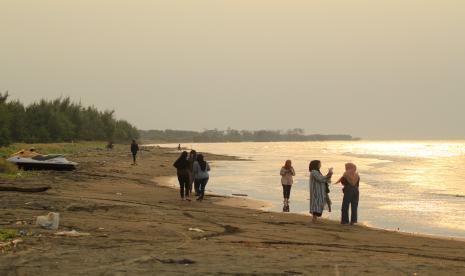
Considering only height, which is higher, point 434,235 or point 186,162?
point 186,162

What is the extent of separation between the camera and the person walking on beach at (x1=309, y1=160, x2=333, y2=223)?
14906mm

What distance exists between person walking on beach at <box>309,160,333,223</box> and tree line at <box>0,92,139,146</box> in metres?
37.9

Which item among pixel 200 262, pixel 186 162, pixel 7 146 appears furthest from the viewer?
pixel 7 146

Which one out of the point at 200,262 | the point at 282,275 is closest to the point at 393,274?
the point at 282,275

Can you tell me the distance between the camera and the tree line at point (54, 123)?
225 feet

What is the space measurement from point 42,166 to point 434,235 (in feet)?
58.3

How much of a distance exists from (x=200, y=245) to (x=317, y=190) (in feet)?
20.1

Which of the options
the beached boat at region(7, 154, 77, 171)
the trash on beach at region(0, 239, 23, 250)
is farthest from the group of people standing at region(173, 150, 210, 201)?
the trash on beach at region(0, 239, 23, 250)

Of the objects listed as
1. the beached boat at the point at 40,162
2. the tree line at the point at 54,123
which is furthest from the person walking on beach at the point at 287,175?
the tree line at the point at 54,123

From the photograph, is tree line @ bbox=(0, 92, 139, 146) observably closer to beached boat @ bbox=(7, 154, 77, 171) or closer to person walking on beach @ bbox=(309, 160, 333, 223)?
beached boat @ bbox=(7, 154, 77, 171)

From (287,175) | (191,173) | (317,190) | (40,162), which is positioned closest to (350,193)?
(317,190)

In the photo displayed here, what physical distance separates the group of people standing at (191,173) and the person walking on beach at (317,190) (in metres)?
5.45

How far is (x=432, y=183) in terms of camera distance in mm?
33938

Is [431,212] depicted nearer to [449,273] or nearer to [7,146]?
[449,273]
